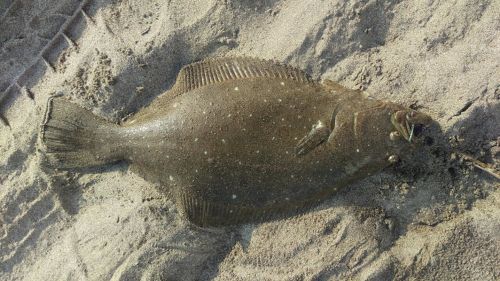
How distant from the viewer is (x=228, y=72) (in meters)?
3.93

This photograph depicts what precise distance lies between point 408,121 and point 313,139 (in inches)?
33.0

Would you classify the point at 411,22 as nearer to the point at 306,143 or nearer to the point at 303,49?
the point at 303,49

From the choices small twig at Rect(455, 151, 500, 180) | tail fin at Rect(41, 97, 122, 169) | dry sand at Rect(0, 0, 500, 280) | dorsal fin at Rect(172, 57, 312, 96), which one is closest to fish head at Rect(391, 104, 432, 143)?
dry sand at Rect(0, 0, 500, 280)

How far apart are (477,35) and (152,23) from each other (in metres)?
3.12

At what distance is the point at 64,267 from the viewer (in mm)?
4105

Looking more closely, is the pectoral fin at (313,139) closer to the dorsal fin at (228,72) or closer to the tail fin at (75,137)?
the dorsal fin at (228,72)

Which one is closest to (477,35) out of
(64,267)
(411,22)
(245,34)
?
(411,22)

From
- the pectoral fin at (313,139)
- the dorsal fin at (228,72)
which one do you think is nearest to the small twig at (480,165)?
the pectoral fin at (313,139)

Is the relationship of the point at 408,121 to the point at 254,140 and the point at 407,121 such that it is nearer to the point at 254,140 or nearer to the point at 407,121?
the point at 407,121

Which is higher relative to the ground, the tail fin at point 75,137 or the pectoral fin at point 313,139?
the tail fin at point 75,137

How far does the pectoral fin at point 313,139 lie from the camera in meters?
3.55

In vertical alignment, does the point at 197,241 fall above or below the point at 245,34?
below

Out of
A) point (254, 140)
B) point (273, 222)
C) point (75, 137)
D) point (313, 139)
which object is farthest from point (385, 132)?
point (75, 137)

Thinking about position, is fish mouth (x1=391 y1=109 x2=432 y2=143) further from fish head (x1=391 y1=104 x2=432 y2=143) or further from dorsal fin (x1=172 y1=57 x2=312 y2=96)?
dorsal fin (x1=172 y1=57 x2=312 y2=96)
